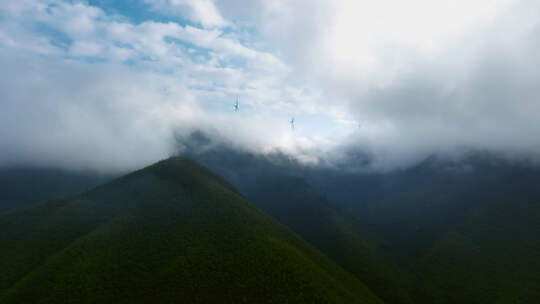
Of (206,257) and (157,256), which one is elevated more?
(206,257)

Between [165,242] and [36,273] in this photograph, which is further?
[165,242]

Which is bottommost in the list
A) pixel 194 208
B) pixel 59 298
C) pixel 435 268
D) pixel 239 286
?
pixel 435 268

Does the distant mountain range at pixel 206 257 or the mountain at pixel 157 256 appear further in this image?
the distant mountain range at pixel 206 257

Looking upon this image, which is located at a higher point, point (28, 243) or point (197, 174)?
point (197, 174)

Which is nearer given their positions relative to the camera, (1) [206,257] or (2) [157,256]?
(1) [206,257]

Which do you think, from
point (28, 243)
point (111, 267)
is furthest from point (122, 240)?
point (28, 243)

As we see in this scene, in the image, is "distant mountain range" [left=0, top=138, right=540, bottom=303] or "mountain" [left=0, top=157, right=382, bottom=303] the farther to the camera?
"distant mountain range" [left=0, top=138, right=540, bottom=303]

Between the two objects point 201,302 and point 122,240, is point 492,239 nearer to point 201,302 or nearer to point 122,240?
point 201,302

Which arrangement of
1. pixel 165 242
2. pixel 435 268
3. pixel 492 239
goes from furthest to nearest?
pixel 492 239, pixel 435 268, pixel 165 242
